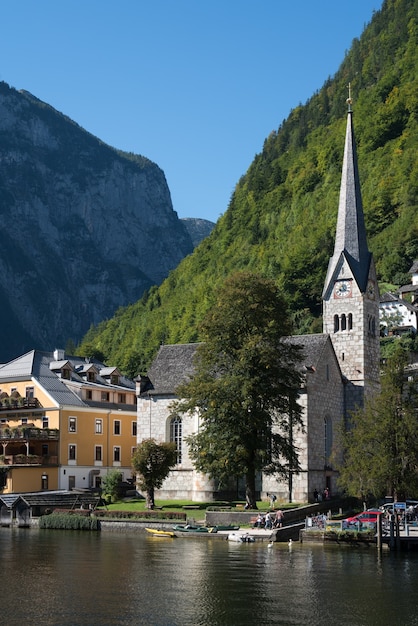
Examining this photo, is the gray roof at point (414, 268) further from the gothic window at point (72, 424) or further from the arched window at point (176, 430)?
the gothic window at point (72, 424)

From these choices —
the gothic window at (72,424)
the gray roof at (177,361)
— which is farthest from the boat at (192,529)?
the gothic window at (72,424)

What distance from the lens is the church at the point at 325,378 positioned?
74.9 meters

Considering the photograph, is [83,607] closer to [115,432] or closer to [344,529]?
[344,529]

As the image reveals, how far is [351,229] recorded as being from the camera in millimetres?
85625

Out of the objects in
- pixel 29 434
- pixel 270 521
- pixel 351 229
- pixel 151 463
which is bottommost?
pixel 270 521

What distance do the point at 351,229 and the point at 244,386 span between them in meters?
26.8

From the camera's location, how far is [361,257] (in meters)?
84.4

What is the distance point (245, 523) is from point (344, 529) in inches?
325

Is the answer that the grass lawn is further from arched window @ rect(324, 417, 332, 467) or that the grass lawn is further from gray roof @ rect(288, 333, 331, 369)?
gray roof @ rect(288, 333, 331, 369)

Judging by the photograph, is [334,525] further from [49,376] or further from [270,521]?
[49,376]

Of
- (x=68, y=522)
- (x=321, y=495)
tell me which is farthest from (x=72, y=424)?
(x=321, y=495)

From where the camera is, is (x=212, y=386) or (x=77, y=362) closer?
(x=212, y=386)

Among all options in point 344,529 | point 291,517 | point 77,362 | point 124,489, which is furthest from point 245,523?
point 77,362

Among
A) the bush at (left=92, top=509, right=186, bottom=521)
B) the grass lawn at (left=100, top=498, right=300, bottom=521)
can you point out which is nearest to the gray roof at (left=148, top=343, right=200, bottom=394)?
the grass lawn at (left=100, top=498, right=300, bottom=521)
